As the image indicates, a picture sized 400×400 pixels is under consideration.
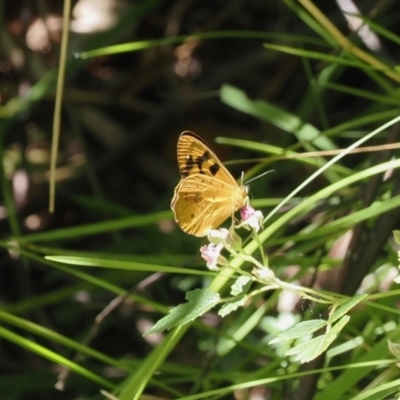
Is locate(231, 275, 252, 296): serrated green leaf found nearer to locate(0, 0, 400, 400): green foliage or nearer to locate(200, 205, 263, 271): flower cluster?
locate(200, 205, 263, 271): flower cluster

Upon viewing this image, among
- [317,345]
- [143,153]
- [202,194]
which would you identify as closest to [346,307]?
[317,345]

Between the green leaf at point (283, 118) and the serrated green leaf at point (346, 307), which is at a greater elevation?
the green leaf at point (283, 118)

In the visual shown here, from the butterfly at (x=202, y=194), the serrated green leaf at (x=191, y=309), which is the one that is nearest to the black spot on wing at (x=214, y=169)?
the butterfly at (x=202, y=194)

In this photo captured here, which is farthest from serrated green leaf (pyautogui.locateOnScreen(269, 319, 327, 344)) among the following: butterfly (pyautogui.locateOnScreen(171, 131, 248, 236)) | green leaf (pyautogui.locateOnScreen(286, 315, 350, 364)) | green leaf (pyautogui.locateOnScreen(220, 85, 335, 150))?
green leaf (pyautogui.locateOnScreen(220, 85, 335, 150))

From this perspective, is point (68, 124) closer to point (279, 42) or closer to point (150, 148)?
point (150, 148)

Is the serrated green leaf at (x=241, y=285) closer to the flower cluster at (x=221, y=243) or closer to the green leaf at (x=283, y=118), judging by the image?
the flower cluster at (x=221, y=243)

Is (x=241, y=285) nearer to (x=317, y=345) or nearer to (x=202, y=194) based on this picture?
(x=317, y=345)
